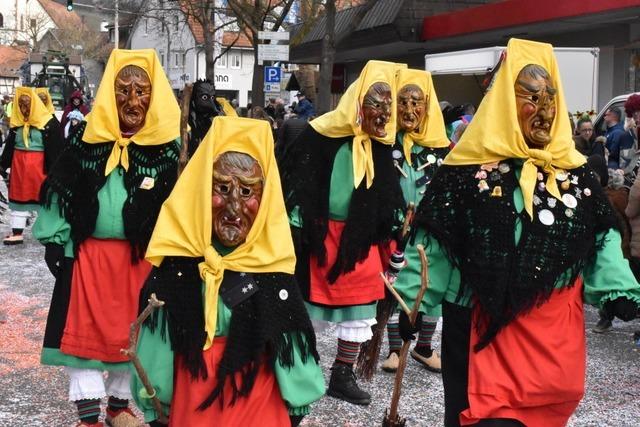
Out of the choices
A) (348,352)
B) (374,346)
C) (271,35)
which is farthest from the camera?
(271,35)

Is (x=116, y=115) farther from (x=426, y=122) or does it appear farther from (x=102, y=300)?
(x=426, y=122)

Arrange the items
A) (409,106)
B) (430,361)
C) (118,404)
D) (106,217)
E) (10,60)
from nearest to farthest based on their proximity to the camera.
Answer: (106,217), (118,404), (409,106), (430,361), (10,60)

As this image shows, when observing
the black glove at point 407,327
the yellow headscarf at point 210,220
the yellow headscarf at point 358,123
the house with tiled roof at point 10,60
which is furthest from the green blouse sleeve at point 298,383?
the house with tiled roof at point 10,60

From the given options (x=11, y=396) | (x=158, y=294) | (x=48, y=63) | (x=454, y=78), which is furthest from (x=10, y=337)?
(x=48, y=63)

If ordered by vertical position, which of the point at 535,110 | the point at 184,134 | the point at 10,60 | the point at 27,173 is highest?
the point at 535,110

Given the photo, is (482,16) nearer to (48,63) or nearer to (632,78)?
(632,78)

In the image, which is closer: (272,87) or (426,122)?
(426,122)

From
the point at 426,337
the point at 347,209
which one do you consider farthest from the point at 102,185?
the point at 426,337

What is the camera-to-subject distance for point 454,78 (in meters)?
17.6

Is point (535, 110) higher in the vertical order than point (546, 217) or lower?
higher

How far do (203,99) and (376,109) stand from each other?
1054mm

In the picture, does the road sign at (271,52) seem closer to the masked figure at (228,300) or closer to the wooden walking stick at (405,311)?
the wooden walking stick at (405,311)

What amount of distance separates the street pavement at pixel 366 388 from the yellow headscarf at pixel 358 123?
4.40ft

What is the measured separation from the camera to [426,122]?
6.75 metres
